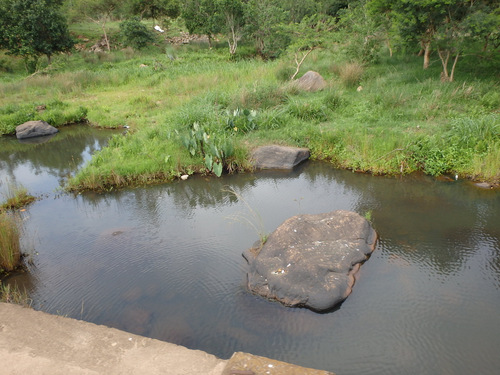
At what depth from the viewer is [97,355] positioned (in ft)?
10.5

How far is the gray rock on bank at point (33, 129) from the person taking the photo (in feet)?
36.6

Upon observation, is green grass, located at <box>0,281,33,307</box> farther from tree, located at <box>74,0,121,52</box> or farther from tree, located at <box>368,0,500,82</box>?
tree, located at <box>74,0,121,52</box>

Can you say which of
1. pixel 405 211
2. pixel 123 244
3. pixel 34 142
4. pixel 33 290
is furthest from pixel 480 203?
pixel 34 142

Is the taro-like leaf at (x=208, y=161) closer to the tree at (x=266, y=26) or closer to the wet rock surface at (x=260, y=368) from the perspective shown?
the wet rock surface at (x=260, y=368)

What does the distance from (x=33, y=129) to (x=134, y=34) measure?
15.7m

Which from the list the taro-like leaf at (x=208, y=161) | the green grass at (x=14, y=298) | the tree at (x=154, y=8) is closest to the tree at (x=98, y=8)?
the tree at (x=154, y=8)

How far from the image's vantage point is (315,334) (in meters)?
3.86

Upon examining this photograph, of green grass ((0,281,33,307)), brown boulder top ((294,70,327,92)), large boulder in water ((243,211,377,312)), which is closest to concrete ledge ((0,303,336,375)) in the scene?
green grass ((0,281,33,307))

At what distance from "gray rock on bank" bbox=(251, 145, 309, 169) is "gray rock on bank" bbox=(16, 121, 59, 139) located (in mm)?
7232

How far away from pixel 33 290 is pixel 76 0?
31.1 metres

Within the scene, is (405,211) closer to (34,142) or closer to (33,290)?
(33,290)

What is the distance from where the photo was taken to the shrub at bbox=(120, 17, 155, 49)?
2438cm

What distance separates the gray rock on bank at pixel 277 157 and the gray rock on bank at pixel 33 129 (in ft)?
23.7

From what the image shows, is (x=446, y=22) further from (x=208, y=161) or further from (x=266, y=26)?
(x=266, y=26)
